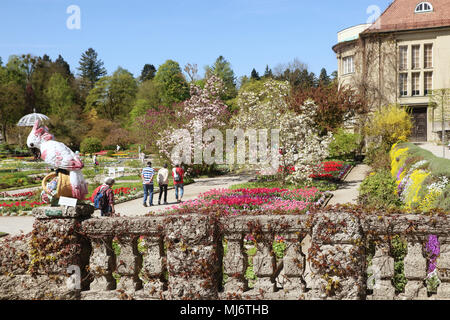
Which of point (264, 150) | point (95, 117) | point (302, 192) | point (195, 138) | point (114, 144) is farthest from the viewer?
point (95, 117)

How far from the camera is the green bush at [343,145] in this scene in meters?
31.3

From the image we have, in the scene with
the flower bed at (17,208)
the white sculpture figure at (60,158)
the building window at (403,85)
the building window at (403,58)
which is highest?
the building window at (403,58)

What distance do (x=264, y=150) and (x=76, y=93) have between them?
211 feet

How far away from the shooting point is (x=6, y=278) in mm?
4645

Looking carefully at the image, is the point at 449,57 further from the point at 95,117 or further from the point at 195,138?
the point at 95,117

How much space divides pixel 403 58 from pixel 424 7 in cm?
482

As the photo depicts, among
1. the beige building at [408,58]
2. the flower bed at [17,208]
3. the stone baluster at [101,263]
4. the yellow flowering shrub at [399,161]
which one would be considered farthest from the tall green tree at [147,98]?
the stone baluster at [101,263]

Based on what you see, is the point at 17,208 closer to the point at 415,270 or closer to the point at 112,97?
the point at 415,270

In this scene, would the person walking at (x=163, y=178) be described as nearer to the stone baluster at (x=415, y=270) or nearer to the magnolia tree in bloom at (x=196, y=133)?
the magnolia tree in bloom at (x=196, y=133)

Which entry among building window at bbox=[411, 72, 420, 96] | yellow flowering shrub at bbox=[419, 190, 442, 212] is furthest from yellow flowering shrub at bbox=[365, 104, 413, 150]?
yellow flowering shrub at bbox=[419, 190, 442, 212]

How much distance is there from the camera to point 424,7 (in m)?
36.3

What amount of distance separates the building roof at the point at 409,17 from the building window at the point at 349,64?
2.98m

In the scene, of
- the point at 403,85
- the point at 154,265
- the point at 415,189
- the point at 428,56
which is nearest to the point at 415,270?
the point at 154,265
